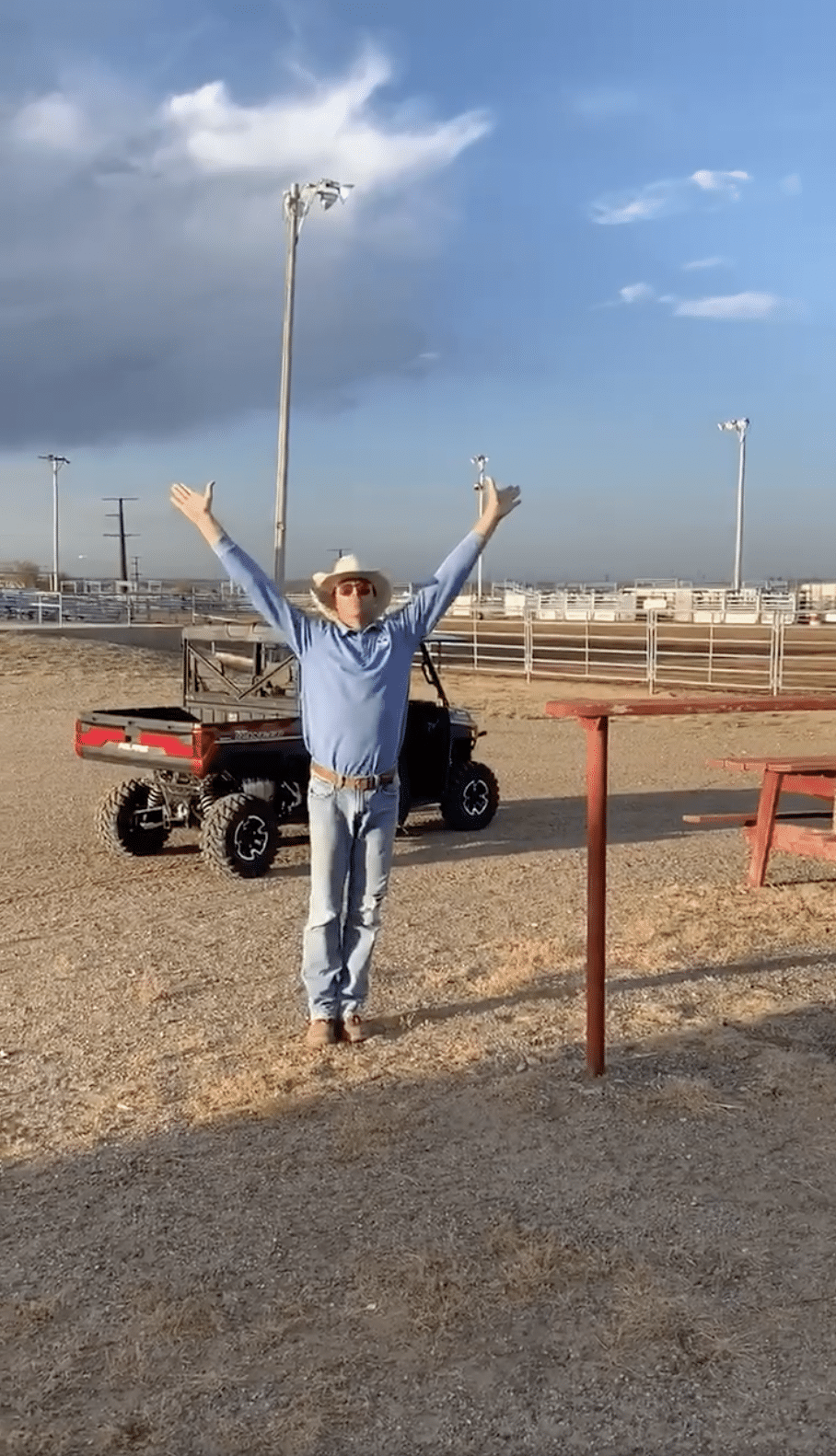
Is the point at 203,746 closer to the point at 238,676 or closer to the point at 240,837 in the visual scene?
the point at 240,837

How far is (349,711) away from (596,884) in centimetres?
110

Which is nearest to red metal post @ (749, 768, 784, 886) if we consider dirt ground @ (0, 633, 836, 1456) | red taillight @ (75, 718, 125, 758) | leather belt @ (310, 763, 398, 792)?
dirt ground @ (0, 633, 836, 1456)

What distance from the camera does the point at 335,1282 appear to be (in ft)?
11.7

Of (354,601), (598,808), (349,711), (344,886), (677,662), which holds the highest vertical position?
(354,601)

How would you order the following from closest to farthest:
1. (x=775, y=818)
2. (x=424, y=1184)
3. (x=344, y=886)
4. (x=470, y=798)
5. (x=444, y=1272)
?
(x=444, y=1272) → (x=424, y=1184) → (x=344, y=886) → (x=775, y=818) → (x=470, y=798)

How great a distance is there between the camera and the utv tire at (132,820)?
974 cm

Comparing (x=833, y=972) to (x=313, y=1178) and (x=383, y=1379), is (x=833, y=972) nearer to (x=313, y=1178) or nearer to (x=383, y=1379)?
(x=313, y=1178)

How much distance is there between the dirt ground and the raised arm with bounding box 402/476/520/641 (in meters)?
1.63

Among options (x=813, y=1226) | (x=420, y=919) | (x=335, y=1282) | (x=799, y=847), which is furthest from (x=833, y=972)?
(x=335, y=1282)

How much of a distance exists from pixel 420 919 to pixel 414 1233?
4.01 meters

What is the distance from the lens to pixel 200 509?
5.17m

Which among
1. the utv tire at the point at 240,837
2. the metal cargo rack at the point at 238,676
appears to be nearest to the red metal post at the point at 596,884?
the utv tire at the point at 240,837

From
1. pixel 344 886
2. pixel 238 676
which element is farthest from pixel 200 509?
pixel 238 676

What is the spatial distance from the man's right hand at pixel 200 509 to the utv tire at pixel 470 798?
5736mm
